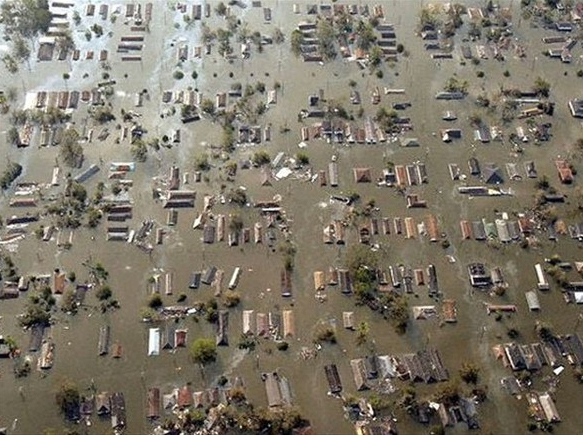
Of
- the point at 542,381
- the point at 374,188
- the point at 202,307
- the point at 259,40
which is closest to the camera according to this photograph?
the point at 542,381

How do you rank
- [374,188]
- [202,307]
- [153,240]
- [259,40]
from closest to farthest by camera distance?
[202,307]
[153,240]
[374,188]
[259,40]

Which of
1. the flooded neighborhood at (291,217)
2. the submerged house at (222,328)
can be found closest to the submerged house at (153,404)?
the flooded neighborhood at (291,217)

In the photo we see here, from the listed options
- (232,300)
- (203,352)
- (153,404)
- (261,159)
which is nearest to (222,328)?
(232,300)

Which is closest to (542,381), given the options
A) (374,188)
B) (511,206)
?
(511,206)

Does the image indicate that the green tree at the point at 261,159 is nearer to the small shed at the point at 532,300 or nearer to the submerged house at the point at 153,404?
the submerged house at the point at 153,404

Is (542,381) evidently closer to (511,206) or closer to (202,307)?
(511,206)

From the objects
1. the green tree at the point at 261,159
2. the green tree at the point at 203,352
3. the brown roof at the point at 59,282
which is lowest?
the green tree at the point at 203,352

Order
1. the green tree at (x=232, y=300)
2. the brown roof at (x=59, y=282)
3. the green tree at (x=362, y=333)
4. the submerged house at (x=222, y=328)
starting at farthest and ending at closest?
the brown roof at (x=59, y=282), the green tree at (x=232, y=300), the green tree at (x=362, y=333), the submerged house at (x=222, y=328)
